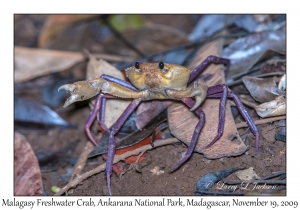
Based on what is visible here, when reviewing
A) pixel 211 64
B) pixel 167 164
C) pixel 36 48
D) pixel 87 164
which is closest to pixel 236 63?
pixel 211 64

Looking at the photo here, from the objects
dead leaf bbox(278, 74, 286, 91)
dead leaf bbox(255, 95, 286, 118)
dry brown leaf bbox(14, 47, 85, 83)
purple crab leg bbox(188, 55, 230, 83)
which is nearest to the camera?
dead leaf bbox(255, 95, 286, 118)

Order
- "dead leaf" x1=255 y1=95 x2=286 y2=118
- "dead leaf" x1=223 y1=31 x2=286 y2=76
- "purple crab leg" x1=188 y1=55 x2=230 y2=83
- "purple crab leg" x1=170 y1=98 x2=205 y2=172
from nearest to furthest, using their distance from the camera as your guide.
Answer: "purple crab leg" x1=170 y1=98 x2=205 y2=172 → "dead leaf" x1=255 y1=95 x2=286 y2=118 → "purple crab leg" x1=188 y1=55 x2=230 y2=83 → "dead leaf" x1=223 y1=31 x2=286 y2=76

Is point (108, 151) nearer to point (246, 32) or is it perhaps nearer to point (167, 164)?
point (167, 164)

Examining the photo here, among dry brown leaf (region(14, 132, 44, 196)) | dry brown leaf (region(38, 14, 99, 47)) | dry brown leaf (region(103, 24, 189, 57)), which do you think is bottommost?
dry brown leaf (region(14, 132, 44, 196))

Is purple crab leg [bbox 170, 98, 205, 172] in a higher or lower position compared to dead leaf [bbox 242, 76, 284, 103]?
lower

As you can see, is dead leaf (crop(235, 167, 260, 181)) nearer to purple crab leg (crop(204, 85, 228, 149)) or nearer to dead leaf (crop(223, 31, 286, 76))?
purple crab leg (crop(204, 85, 228, 149))

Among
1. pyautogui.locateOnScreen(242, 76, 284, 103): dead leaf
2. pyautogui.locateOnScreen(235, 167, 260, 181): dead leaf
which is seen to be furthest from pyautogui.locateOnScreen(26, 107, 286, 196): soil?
pyautogui.locateOnScreen(242, 76, 284, 103): dead leaf

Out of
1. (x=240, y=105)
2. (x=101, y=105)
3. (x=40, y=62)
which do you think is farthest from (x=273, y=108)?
(x=40, y=62)

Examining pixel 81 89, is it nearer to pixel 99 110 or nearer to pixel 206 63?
pixel 99 110
